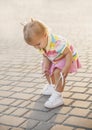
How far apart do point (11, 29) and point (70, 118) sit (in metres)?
6.08

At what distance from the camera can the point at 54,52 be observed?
3855 mm

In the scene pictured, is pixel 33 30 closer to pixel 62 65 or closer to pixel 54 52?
pixel 54 52

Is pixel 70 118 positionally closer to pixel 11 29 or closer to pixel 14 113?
pixel 14 113

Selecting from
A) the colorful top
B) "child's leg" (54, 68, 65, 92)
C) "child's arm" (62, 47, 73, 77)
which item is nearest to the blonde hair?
the colorful top

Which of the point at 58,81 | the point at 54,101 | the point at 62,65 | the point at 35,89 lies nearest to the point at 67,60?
the point at 62,65

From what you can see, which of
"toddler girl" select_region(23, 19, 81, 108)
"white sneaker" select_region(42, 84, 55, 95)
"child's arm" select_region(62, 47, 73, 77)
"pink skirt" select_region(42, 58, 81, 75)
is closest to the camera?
"toddler girl" select_region(23, 19, 81, 108)

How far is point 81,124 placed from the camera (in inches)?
131

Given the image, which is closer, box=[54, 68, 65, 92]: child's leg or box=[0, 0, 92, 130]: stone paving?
box=[0, 0, 92, 130]: stone paving

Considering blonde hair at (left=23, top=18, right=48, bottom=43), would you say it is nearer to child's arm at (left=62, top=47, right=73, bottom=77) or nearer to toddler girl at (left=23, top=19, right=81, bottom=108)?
toddler girl at (left=23, top=19, right=81, bottom=108)

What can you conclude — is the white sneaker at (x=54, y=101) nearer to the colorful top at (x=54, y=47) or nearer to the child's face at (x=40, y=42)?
the colorful top at (x=54, y=47)

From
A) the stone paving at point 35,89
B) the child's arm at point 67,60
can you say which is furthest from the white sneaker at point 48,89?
the child's arm at point 67,60

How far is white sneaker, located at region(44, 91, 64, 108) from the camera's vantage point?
3816mm

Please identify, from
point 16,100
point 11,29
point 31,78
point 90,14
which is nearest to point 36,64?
point 31,78

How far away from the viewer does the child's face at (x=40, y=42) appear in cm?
363
